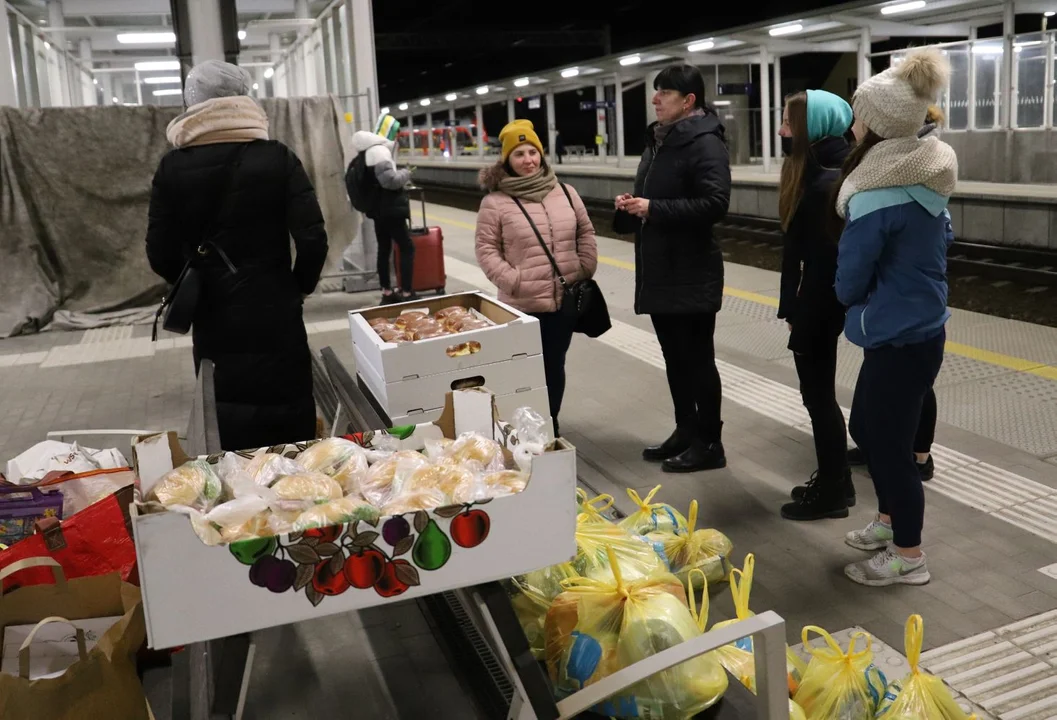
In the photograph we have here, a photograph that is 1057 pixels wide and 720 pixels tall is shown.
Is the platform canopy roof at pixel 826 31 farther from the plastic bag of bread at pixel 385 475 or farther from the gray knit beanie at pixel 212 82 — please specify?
the plastic bag of bread at pixel 385 475

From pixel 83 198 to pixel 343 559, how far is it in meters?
7.82

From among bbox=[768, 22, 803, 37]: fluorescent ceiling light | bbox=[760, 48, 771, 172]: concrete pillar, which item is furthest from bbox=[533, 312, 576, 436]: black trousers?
bbox=[760, 48, 771, 172]: concrete pillar

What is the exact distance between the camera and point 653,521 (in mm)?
3453

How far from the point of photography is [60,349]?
805cm

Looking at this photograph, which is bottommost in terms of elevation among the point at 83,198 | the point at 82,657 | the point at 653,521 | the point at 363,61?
the point at 653,521

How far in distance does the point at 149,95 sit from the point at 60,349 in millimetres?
19260

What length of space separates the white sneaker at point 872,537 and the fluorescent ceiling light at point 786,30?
14583 millimetres

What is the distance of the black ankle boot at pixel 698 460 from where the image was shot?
455 cm

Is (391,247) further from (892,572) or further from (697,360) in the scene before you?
(892,572)

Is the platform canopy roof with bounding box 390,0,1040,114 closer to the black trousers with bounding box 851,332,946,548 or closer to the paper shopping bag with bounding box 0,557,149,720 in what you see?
the black trousers with bounding box 851,332,946,548

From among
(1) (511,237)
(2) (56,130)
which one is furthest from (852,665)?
(2) (56,130)

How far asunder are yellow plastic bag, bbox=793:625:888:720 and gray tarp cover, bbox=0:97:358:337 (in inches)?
285

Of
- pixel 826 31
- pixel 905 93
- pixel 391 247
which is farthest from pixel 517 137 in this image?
pixel 826 31

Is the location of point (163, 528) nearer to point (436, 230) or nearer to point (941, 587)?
point (941, 587)
